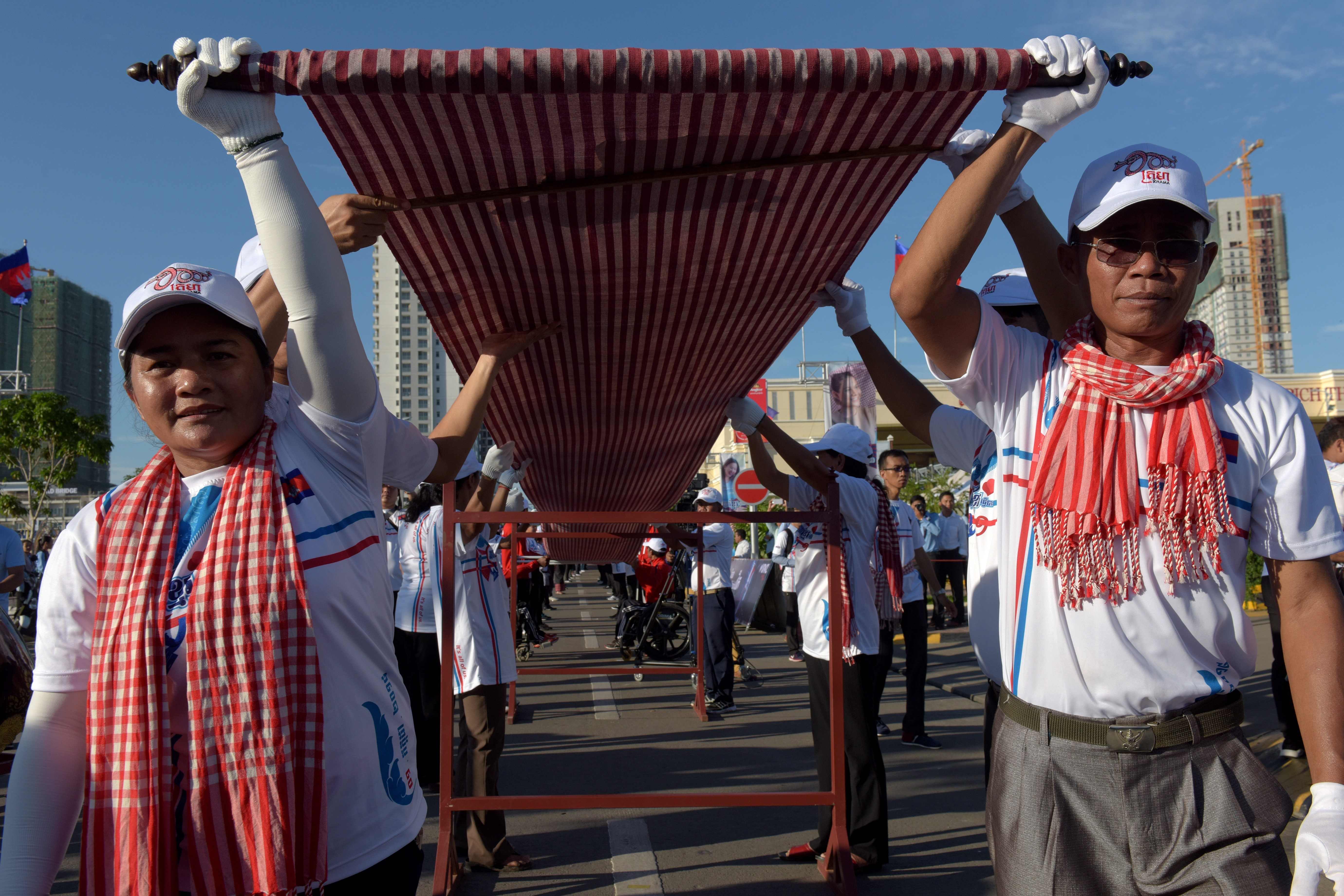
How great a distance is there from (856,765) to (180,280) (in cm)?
383

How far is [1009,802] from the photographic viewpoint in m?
1.86

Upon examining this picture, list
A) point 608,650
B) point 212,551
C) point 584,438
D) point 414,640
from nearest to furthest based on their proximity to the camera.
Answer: point 212,551, point 584,438, point 414,640, point 608,650

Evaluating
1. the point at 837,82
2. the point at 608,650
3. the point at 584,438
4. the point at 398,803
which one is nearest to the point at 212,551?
the point at 398,803

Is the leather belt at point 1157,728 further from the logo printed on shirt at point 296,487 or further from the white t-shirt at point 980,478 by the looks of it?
the logo printed on shirt at point 296,487

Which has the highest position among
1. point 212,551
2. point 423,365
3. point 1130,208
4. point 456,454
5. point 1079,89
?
point 423,365

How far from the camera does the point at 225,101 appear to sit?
173cm

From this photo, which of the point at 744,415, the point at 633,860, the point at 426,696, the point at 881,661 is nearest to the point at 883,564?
the point at 881,661

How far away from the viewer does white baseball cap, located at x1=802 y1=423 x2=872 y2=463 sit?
5176mm

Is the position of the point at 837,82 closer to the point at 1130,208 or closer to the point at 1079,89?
the point at 1079,89

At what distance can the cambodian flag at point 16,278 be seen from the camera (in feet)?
80.9

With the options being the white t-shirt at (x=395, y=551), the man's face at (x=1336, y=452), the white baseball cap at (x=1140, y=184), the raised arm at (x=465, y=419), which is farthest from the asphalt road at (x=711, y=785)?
the white baseball cap at (x=1140, y=184)

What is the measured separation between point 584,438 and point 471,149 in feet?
10.0

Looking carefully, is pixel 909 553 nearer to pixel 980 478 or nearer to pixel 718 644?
pixel 718 644

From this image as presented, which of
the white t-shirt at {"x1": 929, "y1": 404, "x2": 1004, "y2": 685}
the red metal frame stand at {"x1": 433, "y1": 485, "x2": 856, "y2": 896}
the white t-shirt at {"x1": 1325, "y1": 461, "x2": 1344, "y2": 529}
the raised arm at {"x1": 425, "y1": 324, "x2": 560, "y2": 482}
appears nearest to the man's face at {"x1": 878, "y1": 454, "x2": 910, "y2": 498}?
the white t-shirt at {"x1": 1325, "y1": 461, "x2": 1344, "y2": 529}
